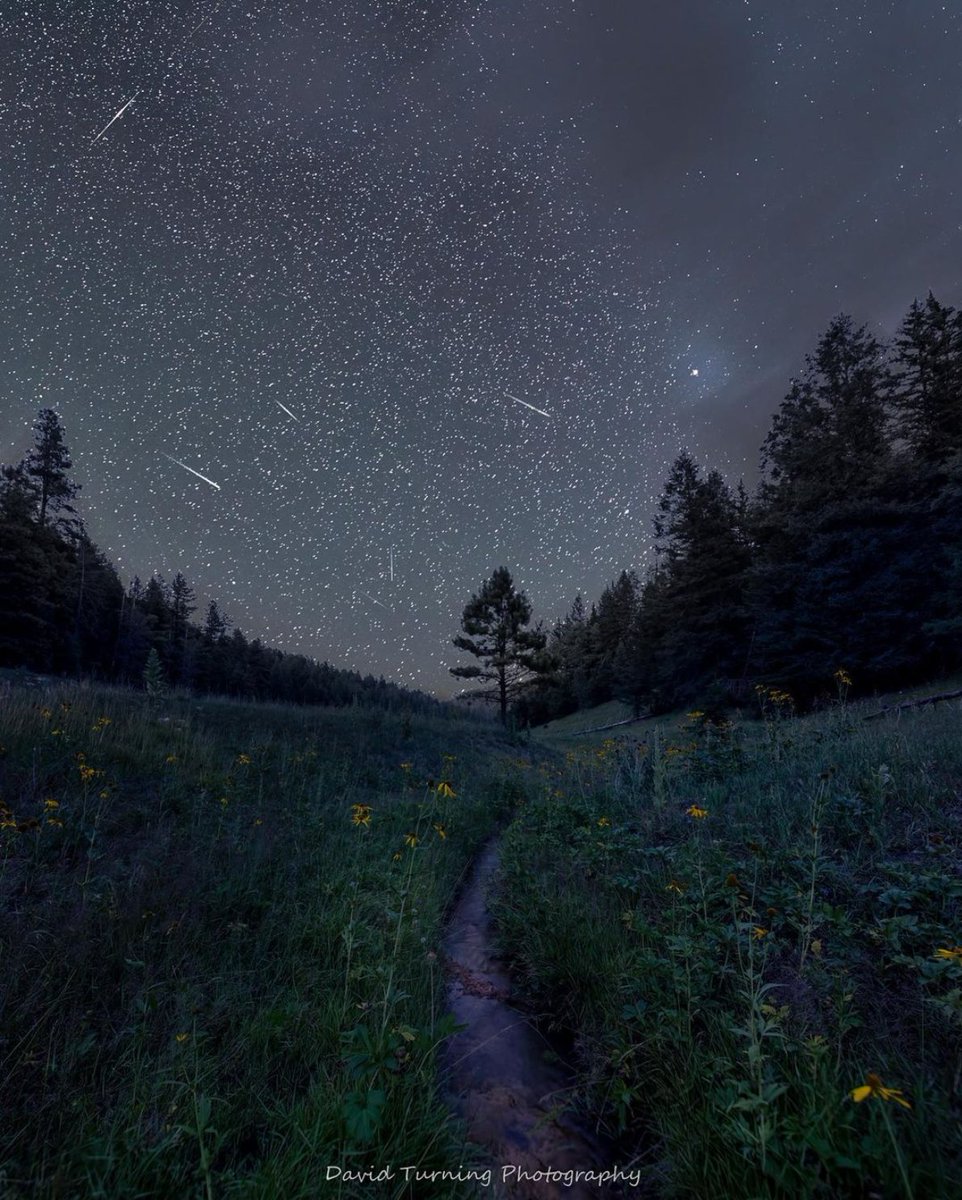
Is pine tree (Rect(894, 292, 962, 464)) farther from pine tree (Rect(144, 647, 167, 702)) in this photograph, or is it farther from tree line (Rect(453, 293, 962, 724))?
pine tree (Rect(144, 647, 167, 702))

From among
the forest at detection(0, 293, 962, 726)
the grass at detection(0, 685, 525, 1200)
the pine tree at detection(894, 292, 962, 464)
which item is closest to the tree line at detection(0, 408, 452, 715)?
the forest at detection(0, 293, 962, 726)

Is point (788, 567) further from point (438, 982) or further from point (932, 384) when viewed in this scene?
point (438, 982)

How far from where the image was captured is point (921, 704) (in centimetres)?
1384

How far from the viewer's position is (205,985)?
9.54 feet

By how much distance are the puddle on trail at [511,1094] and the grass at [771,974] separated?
0.58ft

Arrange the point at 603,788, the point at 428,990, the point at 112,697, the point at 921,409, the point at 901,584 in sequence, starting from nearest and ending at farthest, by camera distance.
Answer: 1. the point at 428,990
2. the point at 603,788
3. the point at 112,697
4. the point at 901,584
5. the point at 921,409

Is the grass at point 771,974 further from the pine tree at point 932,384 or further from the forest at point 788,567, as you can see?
the pine tree at point 932,384

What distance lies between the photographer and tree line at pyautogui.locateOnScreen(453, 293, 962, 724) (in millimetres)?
21672

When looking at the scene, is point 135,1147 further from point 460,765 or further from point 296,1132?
point 460,765

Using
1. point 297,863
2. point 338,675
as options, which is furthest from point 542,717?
point 297,863

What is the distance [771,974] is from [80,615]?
164 ft

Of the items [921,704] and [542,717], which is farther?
[542,717]

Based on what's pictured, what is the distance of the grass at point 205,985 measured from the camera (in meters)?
1.88

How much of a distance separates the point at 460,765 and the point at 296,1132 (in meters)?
13.0
